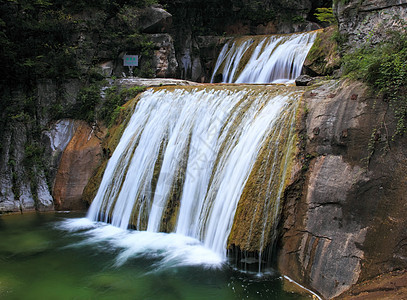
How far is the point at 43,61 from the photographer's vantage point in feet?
35.1

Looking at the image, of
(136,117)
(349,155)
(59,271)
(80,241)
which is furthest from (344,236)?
(136,117)

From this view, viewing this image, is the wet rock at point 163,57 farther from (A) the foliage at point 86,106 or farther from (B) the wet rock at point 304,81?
(B) the wet rock at point 304,81

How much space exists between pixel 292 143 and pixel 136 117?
17.0 feet

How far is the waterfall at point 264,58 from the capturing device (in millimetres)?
10656

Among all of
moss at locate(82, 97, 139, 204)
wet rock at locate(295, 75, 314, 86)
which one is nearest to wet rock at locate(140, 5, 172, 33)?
moss at locate(82, 97, 139, 204)

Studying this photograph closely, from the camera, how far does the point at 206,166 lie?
6789 millimetres

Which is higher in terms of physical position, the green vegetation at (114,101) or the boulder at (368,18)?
the boulder at (368,18)

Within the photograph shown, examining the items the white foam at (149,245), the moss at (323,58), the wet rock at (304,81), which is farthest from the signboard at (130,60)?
the wet rock at (304,81)

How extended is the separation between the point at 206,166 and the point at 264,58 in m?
6.59

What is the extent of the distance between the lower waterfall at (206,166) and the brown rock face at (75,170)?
1208 millimetres

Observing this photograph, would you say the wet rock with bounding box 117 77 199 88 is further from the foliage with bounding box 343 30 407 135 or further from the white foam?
the foliage with bounding box 343 30 407 135

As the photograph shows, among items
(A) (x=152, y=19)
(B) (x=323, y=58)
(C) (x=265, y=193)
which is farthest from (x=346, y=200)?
(A) (x=152, y=19)

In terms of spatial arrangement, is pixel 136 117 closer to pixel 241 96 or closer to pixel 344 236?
pixel 241 96

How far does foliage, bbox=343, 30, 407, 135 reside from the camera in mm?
4395
